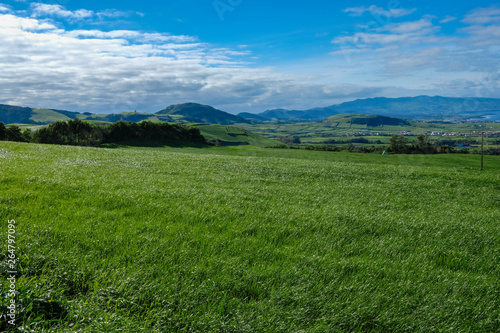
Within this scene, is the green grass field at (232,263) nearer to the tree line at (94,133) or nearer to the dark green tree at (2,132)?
the dark green tree at (2,132)

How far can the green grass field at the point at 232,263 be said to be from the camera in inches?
177

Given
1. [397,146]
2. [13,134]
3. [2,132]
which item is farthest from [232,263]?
[397,146]

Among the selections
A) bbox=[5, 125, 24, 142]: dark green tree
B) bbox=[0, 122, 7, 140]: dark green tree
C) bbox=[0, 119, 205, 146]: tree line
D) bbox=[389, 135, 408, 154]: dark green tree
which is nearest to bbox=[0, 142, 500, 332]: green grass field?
bbox=[0, 122, 7, 140]: dark green tree

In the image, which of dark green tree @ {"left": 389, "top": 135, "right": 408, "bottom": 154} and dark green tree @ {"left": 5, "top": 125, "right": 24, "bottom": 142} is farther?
dark green tree @ {"left": 389, "top": 135, "right": 408, "bottom": 154}

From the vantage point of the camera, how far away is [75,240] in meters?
6.47

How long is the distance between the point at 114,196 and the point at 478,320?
10.8m

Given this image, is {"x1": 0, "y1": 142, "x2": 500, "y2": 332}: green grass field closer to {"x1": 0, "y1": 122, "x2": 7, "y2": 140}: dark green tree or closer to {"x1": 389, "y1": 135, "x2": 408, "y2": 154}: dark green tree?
{"x1": 0, "y1": 122, "x2": 7, "y2": 140}: dark green tree

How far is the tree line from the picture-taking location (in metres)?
78.7

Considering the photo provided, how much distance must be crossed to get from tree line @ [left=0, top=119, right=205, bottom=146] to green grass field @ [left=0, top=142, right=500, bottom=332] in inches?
3101

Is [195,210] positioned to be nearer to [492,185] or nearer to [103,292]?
[103,292]

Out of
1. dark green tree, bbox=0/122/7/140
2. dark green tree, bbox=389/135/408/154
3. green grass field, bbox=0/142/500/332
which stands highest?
dark green tree, bbox=0/122/7/140

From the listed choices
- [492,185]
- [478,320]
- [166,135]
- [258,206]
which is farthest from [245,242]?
[166,135]

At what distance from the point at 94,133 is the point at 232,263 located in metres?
93.5

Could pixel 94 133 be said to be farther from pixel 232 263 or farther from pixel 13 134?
pixel 232 263
